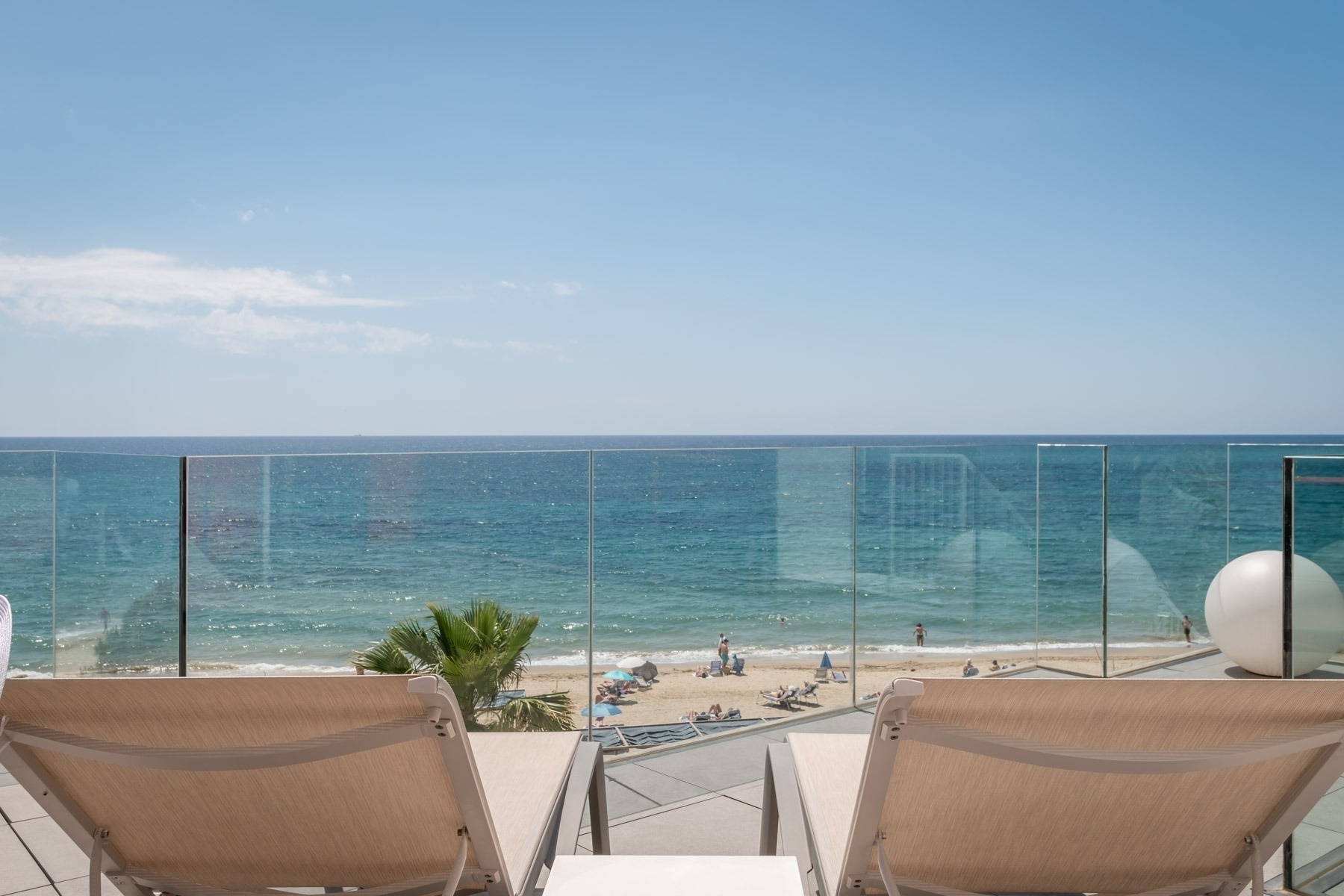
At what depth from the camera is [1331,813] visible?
1945mm

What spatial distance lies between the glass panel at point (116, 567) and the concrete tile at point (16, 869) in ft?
2.52

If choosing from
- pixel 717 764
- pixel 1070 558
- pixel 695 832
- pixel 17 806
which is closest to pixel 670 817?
pixel 695 832

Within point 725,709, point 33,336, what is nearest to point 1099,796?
point 725,709

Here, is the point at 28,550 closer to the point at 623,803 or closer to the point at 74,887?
the point at 74,887

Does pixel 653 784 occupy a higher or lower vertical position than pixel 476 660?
lower

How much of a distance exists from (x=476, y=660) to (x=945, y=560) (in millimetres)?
2514

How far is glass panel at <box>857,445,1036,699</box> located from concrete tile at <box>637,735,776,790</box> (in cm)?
93

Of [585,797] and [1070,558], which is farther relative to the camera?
[1070,558]

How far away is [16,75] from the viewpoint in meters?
11.8

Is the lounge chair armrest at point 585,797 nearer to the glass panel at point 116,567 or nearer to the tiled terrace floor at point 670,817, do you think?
the tiled terrace floor at point 670,817

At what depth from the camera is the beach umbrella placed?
351cm

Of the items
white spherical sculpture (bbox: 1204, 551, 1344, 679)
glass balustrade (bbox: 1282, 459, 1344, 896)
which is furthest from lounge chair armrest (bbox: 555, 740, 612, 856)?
white spherical sculpture (bbox: 1204, 551, 1344, 679)

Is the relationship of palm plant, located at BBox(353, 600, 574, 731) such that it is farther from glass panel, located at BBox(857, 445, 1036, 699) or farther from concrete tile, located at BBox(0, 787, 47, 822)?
glass panel, located at BBox(857, 445, 1036, 699)

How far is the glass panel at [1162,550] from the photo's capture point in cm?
483
